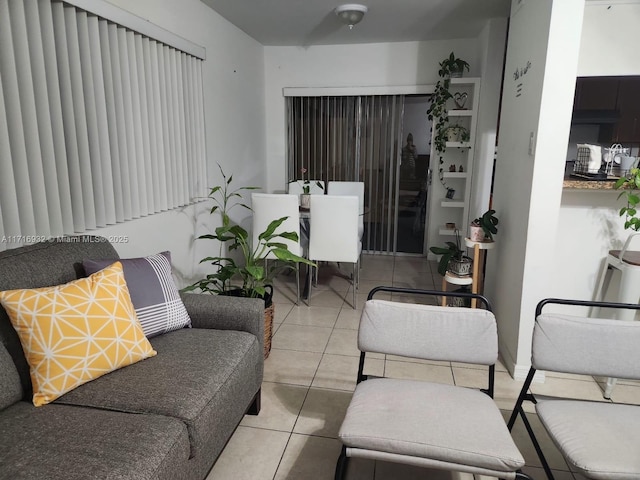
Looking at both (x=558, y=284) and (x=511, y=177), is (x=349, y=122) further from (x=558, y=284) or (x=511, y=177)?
(x=558, y=284)

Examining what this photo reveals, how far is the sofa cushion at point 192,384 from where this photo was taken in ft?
4.81

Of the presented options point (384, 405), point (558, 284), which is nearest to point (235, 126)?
point (558, 284)

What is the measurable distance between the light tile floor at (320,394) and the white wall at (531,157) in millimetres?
390

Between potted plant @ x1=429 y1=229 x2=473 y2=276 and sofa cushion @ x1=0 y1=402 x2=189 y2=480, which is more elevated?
potted plant @ x1=429 y1=229 x2=473 y2=276

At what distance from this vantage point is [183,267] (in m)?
3.31

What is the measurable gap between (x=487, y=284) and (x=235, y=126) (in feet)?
8.87

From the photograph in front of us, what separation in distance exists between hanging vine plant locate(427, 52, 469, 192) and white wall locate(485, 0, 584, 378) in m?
1.53

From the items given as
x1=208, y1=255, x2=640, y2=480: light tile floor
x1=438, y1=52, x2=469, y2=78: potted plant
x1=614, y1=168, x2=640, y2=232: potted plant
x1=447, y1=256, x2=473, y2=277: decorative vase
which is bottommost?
x1=208, y1=255, x2=640, y2=480: light tile floor

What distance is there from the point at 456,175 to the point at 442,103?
0.77m

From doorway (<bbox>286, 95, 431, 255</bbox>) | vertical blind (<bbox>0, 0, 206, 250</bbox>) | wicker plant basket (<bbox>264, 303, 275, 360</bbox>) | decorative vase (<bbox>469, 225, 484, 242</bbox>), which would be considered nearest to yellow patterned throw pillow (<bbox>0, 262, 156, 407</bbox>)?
vertical blind (<bbox>0, 0, 206, 250</bbox>)

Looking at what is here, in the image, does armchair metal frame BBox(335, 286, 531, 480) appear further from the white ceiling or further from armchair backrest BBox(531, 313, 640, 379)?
the white ceiling

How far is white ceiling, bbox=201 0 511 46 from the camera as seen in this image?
136 inches

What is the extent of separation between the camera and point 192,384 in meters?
1.57

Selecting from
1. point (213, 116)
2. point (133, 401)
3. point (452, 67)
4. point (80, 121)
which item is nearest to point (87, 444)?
point (133, 401)
